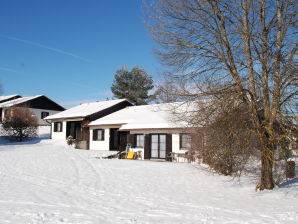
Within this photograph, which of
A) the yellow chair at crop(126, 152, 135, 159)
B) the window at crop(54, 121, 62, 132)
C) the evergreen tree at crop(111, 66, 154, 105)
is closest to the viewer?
the yellow chair at crop(126, 152, 135, 159)

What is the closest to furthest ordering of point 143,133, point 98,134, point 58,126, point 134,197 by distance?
1. point 134,197
2. point 143,133
3. point 98,134
4. point 58,126

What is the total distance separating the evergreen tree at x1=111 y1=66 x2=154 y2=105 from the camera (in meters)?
51.0

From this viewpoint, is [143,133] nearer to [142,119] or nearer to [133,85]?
[142,119]

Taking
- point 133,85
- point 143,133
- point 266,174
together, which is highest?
point 133,85

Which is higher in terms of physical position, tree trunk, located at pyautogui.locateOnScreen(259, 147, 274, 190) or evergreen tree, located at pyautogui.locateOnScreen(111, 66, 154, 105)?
evergreen tree, located at pyautogui.locateOnScreen(111, 66, 154, 105)

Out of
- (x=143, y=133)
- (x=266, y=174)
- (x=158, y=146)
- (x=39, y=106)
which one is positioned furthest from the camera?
(x=39, y=106)

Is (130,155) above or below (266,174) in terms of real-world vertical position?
below

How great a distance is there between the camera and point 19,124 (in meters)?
32.0

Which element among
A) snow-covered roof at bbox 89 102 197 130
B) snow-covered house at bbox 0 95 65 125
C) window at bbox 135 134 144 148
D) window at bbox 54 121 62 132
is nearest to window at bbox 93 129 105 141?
snow-covered roof at bbox 89 102 197 130

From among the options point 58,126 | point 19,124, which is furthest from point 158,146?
point 19,124

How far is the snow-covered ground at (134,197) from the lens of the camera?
7.04 metres

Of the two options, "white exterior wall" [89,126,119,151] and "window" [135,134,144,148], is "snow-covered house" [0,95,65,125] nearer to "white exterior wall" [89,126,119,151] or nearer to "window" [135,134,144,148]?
"white exterior wall" [89,126,119,151]

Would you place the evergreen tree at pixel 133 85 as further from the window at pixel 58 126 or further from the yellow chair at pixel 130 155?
the yellow chair at pixel 130 155

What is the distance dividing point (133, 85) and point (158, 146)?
32051mm
